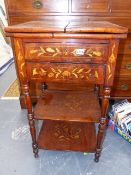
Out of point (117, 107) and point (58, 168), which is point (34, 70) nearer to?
point (58, 168)

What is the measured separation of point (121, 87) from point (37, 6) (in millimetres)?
993

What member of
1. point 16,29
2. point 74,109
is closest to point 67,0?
point 16,29

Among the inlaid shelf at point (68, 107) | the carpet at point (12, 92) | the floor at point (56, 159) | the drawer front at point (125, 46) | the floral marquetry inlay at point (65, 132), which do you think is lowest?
the carpet at point (12, 92)

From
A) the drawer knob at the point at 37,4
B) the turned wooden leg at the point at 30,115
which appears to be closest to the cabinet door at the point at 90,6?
the drawer knob at the point at 37,4

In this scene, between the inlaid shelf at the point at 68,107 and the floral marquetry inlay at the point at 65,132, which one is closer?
the inlaid shelf at the point at 68,107

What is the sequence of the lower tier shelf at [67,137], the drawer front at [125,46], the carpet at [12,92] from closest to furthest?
the lower tier shelf at [67,137] → the drawer front at [125,46] → the carpet at [12,92]

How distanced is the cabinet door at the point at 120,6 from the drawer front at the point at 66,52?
0.66 m

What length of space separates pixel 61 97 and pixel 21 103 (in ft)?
2.02

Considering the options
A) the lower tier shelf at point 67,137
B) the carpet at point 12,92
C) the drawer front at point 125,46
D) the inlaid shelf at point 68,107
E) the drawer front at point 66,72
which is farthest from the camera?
the carpet at point 12,92

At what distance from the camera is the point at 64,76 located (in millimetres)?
929

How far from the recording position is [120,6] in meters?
1.32

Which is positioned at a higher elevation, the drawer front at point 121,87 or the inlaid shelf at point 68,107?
the inlaid shelf at point 68,107

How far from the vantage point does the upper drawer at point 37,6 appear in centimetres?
130

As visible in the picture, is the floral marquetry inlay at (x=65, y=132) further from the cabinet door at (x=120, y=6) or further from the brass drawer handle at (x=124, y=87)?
the cabinet door at (x=120, y=6)
